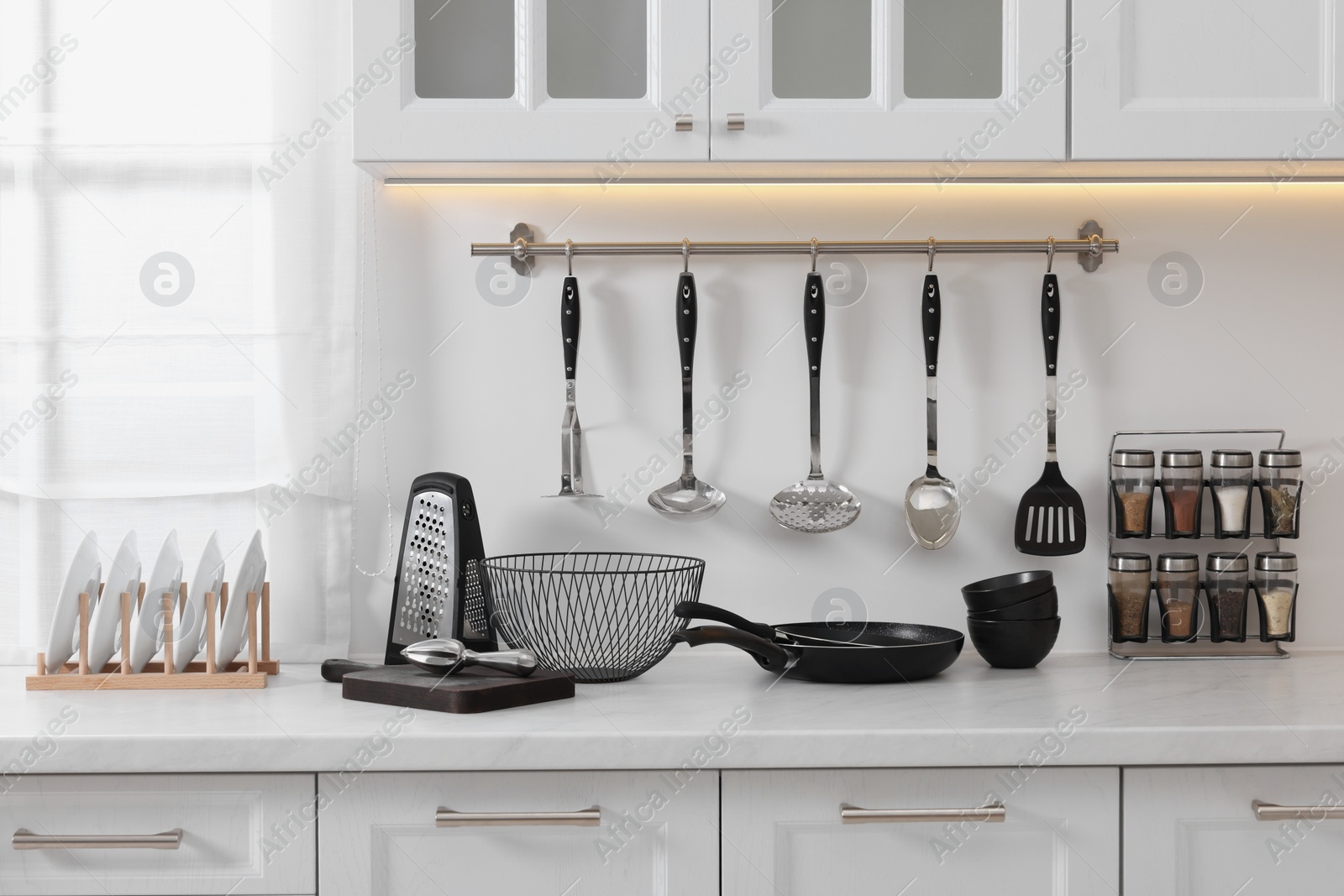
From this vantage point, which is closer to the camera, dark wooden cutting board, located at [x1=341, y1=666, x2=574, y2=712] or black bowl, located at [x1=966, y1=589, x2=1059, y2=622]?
dark wooden cutting board, located at [x1=341, y1=666, x2=574, y2=712]

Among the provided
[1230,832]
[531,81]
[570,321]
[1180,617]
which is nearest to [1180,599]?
[1180,617]

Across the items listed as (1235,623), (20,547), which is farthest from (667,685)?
(20,547)

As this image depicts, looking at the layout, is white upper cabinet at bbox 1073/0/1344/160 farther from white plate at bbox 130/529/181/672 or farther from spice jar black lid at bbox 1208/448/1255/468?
white plate at bbox 130/529/181/672

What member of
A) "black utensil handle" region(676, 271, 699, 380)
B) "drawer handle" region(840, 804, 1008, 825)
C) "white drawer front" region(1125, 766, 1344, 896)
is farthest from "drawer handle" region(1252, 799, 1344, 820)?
"black utensil handle" region(676, 271, 699, 380)

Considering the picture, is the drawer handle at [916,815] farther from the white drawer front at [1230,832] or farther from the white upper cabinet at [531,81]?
the white upper cabinet at [531,81]

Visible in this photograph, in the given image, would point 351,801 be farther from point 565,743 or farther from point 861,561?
point 861,561

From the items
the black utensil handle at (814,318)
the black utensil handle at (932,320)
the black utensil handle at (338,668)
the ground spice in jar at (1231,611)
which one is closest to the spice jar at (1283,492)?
the ground spice in jar at (1231,611)

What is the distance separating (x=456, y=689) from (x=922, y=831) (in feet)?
1.74

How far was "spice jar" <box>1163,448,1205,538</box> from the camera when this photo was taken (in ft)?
5.20

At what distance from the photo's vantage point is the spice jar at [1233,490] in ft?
5.20

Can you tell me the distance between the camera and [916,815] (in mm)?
1127

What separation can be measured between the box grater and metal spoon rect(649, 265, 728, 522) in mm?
299

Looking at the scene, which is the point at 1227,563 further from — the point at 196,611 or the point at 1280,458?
the point at 196,611

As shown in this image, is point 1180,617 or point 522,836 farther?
point 1180,617
